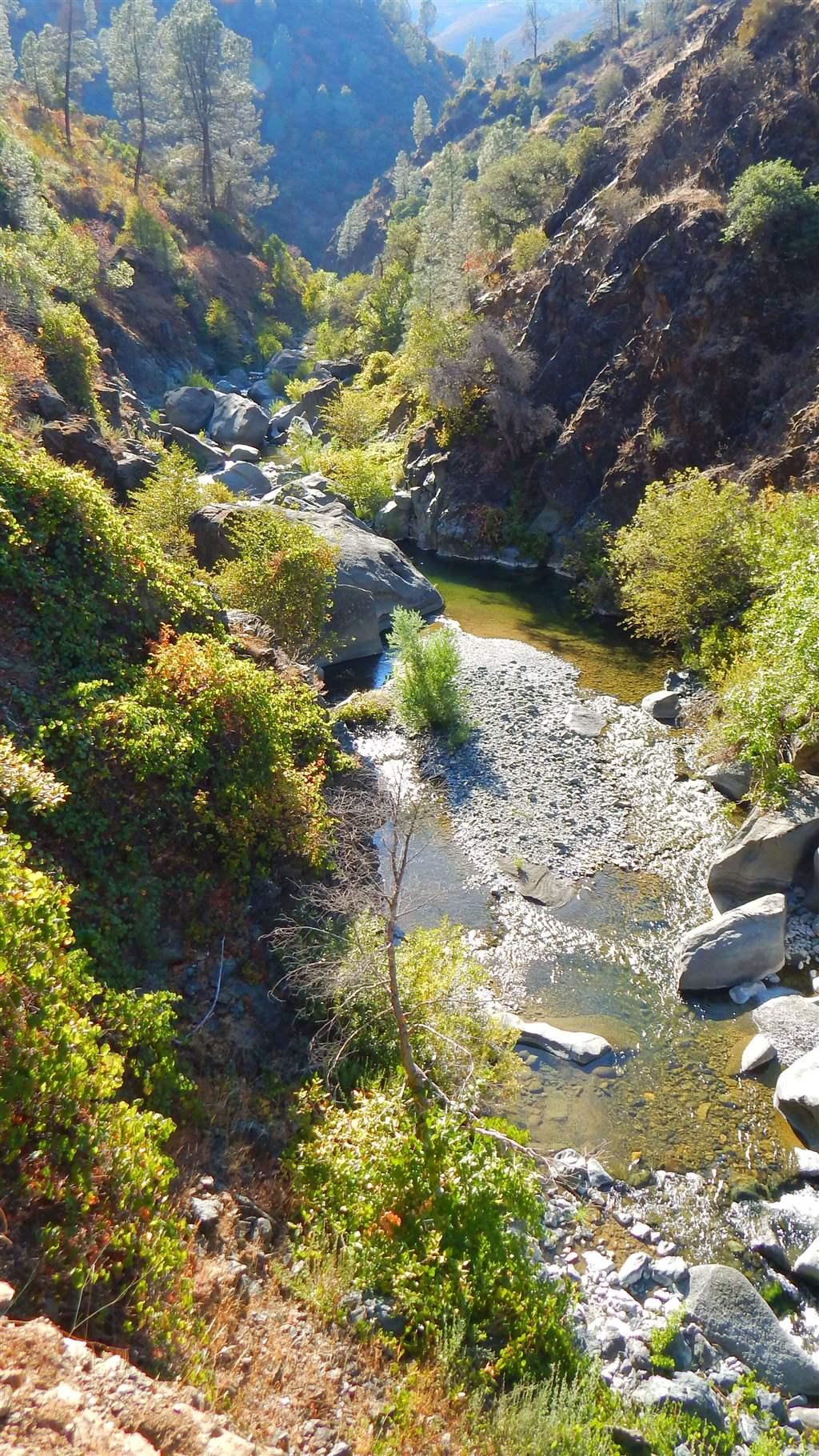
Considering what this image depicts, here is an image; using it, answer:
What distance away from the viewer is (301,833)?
40.2 ft

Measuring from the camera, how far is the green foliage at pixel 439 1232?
7.11 m

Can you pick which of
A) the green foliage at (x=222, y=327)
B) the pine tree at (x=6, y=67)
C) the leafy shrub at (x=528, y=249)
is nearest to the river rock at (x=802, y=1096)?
the leafy shrub at (x=528, y=249)

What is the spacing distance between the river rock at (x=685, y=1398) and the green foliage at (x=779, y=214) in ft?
121

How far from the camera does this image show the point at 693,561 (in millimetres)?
22781

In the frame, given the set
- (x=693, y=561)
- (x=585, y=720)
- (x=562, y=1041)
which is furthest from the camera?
(x=693, y=561)

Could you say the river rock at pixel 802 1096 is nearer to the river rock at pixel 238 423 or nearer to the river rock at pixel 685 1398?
the river rock at pixel 685 1398

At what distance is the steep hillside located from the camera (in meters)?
31.0

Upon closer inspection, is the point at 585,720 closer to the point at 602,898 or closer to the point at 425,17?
the point at 602,898

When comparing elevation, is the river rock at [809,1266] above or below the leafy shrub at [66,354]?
below

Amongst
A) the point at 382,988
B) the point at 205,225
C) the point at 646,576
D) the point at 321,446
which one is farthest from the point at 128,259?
the point at 382,988

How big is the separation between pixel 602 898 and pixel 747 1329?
8.14 metres

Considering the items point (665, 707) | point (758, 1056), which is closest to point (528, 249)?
point (665, 707)

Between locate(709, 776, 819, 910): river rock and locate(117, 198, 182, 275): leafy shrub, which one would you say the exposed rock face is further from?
locate(117, 198, 182, 275): leafy shrub

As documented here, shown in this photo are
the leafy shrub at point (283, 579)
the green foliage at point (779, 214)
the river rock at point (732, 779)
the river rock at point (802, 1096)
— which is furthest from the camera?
the green foliage at point (779, 214)
